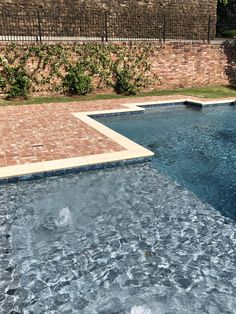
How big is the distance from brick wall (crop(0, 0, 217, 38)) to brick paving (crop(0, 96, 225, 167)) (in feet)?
30.1

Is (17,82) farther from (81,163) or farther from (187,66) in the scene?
(187,66)

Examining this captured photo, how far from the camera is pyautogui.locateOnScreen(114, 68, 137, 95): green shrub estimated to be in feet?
55.8

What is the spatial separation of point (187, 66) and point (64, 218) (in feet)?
49.5

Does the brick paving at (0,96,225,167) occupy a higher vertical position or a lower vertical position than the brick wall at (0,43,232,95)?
lower

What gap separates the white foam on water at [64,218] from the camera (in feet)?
Answer: 18.5

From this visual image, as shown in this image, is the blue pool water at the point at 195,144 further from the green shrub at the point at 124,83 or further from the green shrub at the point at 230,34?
the green shrub at the point at 230,34

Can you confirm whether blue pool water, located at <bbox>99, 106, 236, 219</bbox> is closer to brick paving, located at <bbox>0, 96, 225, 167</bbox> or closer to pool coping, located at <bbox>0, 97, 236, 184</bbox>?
pool coping, located at <bbox>0, 97, 236, 184</bbox>

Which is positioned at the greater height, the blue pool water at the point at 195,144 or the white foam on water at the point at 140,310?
the blue pool water at the point at 195,144

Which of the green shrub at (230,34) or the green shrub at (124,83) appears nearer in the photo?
the green shrub at (124,83)

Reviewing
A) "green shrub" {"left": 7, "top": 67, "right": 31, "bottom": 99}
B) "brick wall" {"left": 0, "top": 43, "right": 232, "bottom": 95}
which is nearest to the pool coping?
"green shrub" {"left": 7, "top": 67, "right": 31, "bottom": 99}

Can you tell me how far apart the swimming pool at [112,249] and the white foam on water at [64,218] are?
0.02 meters

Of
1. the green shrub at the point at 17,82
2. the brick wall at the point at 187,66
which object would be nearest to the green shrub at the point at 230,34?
the brick wall at the point at 187,66

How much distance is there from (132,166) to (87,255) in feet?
11.7

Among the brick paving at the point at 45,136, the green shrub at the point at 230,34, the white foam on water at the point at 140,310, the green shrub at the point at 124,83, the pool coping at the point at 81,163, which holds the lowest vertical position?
the white foam on water at the point at 140,310
